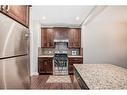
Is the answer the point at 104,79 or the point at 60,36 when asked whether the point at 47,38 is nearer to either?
the point at 60,36

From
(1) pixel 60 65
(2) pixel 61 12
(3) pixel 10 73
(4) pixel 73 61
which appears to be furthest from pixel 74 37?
(3) pixel 10 73

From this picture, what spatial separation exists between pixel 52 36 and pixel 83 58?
1670 millimetres

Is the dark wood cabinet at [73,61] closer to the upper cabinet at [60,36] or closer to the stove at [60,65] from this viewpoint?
the stove at [60,65]

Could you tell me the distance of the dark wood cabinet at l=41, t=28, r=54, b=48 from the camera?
7.63 m

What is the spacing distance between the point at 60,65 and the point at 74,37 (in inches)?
56.0

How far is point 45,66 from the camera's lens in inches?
283

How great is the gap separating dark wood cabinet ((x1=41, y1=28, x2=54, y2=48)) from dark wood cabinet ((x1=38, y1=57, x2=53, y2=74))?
2.38ft

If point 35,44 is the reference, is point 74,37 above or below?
above

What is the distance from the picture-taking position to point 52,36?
7691 millimetres

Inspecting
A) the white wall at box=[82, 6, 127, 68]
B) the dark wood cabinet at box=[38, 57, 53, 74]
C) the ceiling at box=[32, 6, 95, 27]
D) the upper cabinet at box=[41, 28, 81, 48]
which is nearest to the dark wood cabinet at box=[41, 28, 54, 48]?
the upper cabinet at box=[41, 28, 81, 48]

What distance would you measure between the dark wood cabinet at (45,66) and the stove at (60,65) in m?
0.17

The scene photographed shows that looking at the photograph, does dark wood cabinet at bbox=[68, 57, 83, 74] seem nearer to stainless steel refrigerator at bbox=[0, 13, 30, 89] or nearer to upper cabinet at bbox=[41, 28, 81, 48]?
upper cabinet at bbox=[41, 28, 81, 48]

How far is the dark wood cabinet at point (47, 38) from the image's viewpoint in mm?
7629
